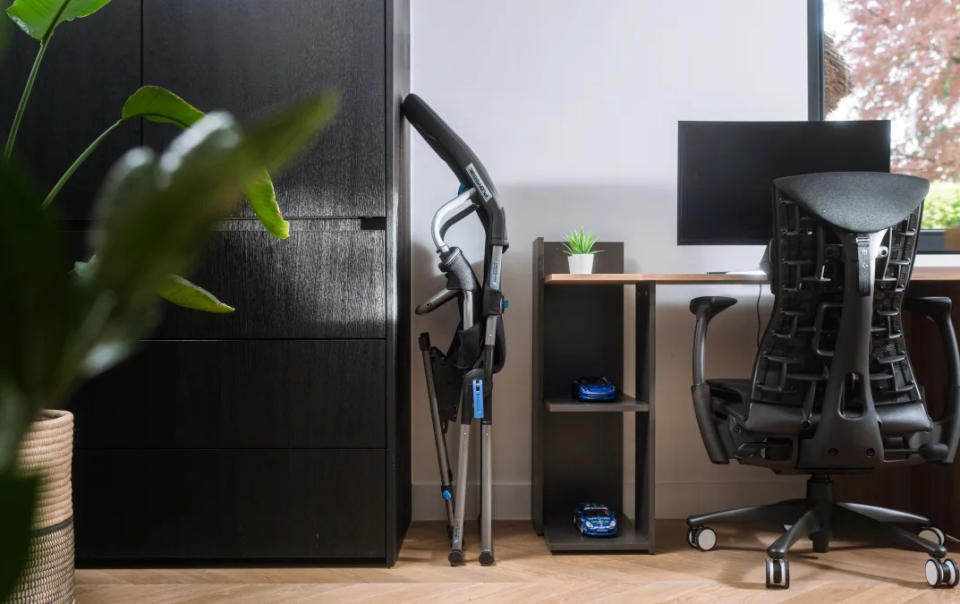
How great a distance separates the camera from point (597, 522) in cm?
219

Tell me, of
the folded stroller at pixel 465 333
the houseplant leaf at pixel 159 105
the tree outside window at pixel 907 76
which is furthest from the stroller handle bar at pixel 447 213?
the tree outside window at pixel 907 76

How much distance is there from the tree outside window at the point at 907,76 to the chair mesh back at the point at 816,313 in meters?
1.10

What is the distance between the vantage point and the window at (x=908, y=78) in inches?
105

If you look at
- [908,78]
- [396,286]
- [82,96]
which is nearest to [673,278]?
[396,286]

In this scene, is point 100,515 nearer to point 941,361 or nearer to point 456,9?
point 456,9

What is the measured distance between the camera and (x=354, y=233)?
6.70ft

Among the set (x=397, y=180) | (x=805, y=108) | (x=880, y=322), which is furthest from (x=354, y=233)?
(x=805, y=108)

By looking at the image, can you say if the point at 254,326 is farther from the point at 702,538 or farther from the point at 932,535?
the point at 932,535

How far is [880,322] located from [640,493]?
0.81 meters

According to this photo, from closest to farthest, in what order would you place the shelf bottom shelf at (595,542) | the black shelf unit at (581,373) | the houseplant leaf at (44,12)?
the houseplant leaf at (44,12)
the shelf bottom shelf at (595,542)
the black shelf unit at (581,373)

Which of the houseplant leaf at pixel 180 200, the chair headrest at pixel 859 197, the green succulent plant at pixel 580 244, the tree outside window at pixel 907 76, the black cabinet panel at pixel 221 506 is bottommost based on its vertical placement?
the black cabinet panel at pixel 221 506

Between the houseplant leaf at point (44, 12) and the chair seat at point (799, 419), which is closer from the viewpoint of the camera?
the houseplant leaf at point (44, 12)

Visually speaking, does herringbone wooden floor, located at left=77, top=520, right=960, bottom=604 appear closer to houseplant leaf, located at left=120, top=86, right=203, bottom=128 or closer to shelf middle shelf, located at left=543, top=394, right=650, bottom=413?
shelf middle shelf, located at left=543, top=394, right=650, bottom=413

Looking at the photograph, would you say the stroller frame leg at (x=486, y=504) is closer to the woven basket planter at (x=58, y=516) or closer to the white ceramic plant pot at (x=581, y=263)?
the white ceramic plant pot at (x=581, y=263)
